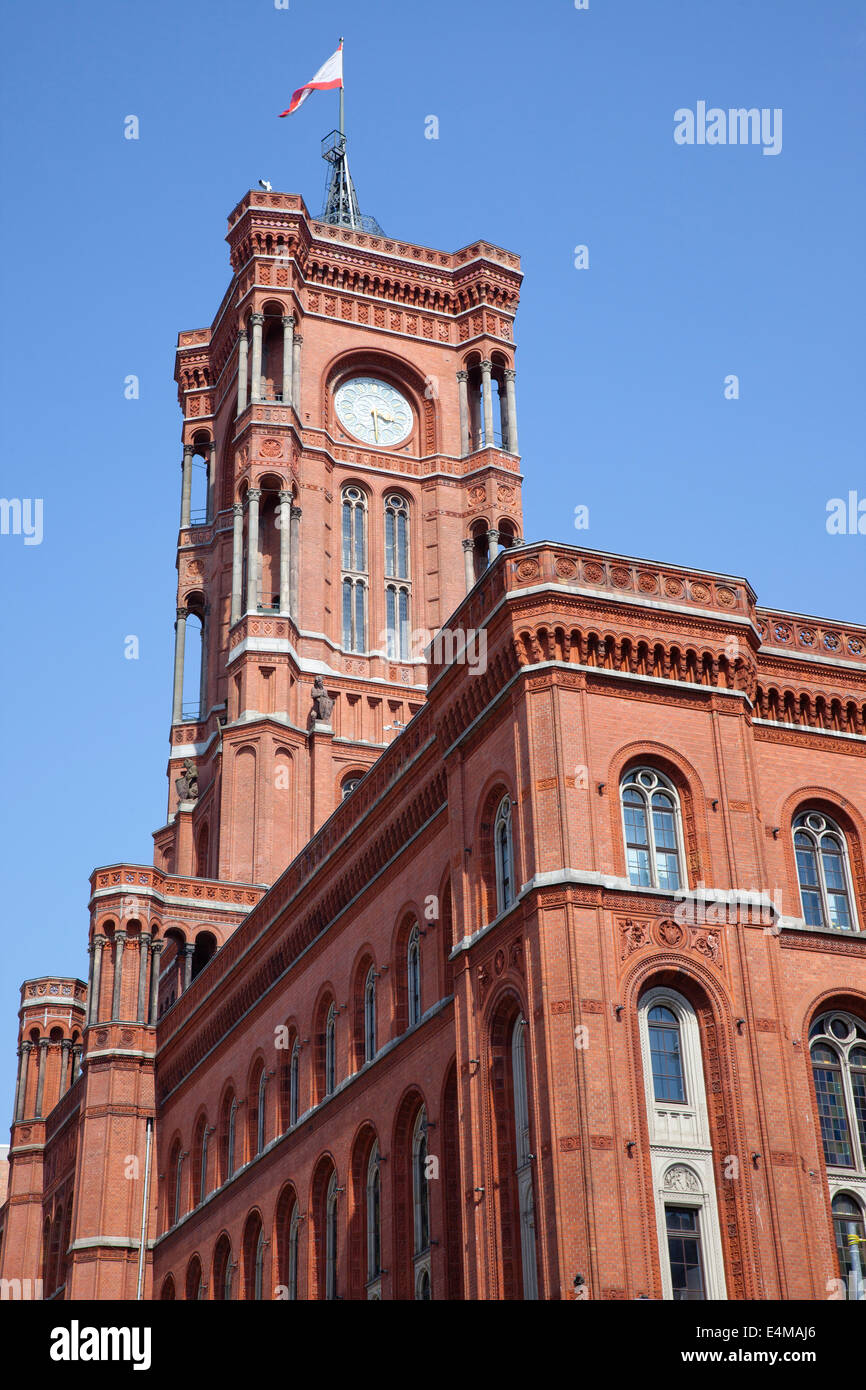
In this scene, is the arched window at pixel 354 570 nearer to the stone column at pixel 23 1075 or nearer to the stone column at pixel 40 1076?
the stone column at pixel 40 1076

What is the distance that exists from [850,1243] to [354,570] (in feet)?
138

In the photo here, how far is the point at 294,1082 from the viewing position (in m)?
45.0

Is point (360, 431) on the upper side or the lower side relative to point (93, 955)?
upper

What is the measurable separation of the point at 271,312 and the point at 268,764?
19.9 m

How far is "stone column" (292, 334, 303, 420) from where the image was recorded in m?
68.9

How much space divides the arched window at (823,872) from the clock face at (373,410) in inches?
1572

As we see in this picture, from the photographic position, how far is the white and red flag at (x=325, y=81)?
75.7 metres

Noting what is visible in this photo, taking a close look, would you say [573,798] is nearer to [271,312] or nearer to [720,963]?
[720,963]

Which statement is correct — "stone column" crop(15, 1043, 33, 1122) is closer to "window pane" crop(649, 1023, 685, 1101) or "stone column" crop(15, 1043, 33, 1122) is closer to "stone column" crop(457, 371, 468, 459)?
"stone column" crop(457, 371, 468, 459)

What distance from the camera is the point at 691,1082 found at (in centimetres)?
3042

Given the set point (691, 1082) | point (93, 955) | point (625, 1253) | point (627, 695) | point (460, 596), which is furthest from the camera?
point (460, 596)

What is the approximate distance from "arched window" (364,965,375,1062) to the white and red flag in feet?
152
